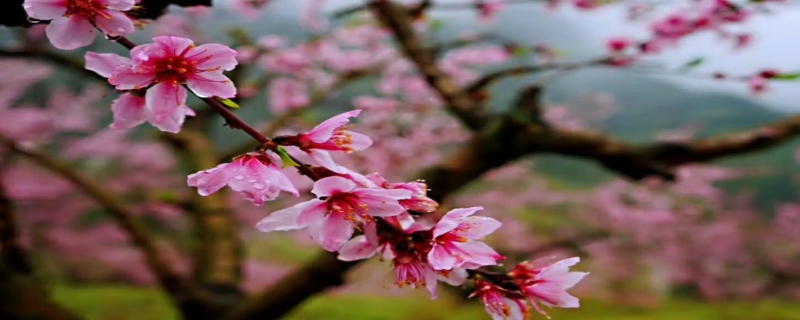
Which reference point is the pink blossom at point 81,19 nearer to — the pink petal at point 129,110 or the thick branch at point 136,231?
the pink petal at point 129,110

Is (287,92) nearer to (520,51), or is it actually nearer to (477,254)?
(520,51)

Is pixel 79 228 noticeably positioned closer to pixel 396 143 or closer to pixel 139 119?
pixel 396 143

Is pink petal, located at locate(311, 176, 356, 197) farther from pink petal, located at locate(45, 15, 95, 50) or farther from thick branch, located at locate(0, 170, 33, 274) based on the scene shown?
thick branch, located at locate(0, 170, 33, 274)

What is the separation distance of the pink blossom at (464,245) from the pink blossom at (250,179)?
0.11m

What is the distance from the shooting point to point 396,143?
2.93 meters

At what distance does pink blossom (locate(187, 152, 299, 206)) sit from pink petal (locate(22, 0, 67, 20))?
144 millimetres

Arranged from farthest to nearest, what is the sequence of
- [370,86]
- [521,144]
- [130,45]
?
[370,86] → [521,144] → [130,45]

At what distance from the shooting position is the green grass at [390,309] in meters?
3.19

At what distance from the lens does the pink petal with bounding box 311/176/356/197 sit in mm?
414

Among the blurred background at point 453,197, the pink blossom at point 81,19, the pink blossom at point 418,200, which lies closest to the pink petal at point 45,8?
the pink blossom at point 81,19

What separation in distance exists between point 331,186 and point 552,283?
184 millimetres

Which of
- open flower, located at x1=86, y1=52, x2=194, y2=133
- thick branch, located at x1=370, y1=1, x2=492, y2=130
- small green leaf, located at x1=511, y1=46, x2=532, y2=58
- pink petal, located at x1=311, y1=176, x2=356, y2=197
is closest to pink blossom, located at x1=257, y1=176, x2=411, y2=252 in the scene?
pink petal, located at x1=311, y1=176, x2=356, y2=197

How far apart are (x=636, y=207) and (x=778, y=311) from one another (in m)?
1.25

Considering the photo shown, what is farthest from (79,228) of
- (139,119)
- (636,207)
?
(139,119)
